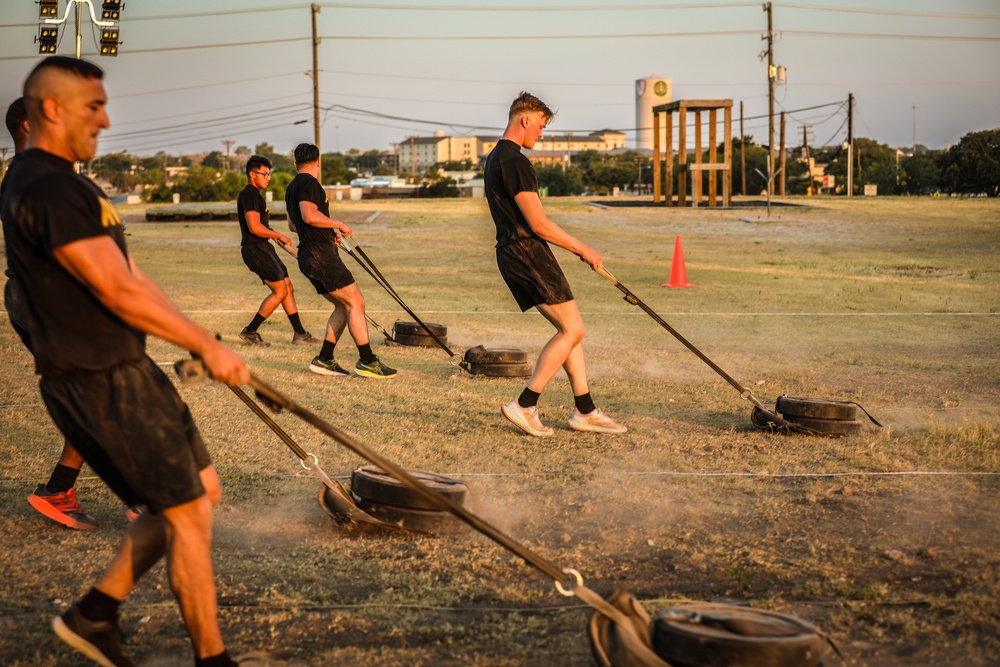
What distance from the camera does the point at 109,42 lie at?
3359 cm

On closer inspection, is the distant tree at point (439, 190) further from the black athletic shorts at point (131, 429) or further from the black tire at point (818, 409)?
the black athletic shorts at point (131, 429)

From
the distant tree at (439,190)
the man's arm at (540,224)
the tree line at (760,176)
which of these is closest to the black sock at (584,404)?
the man's arm at (540,224)

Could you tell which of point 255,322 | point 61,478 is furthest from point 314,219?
point 61,478

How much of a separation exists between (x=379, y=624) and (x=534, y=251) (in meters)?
3.44

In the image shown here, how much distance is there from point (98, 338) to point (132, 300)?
219mm

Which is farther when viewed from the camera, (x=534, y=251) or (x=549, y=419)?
(x=549, y=419)

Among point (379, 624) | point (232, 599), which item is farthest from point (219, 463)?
point (379, 624)

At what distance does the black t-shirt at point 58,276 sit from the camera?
287 cm

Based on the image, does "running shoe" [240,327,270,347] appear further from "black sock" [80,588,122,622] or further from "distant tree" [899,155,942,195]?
"distant tree" [899,155,942,195]

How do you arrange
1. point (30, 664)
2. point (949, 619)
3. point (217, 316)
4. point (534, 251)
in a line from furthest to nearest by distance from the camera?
point (217, 316), point (534, 251), point (949, 619), point (30, 664)

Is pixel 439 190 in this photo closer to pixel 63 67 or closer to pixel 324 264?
pixel 324 264

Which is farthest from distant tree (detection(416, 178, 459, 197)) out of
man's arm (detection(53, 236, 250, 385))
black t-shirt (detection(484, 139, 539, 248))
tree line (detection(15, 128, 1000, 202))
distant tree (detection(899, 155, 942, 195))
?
man's arm (detection(53, 236, 250, 385))

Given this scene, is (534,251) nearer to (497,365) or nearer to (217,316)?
(497,365)

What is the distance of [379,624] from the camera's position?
3879 millimetres
